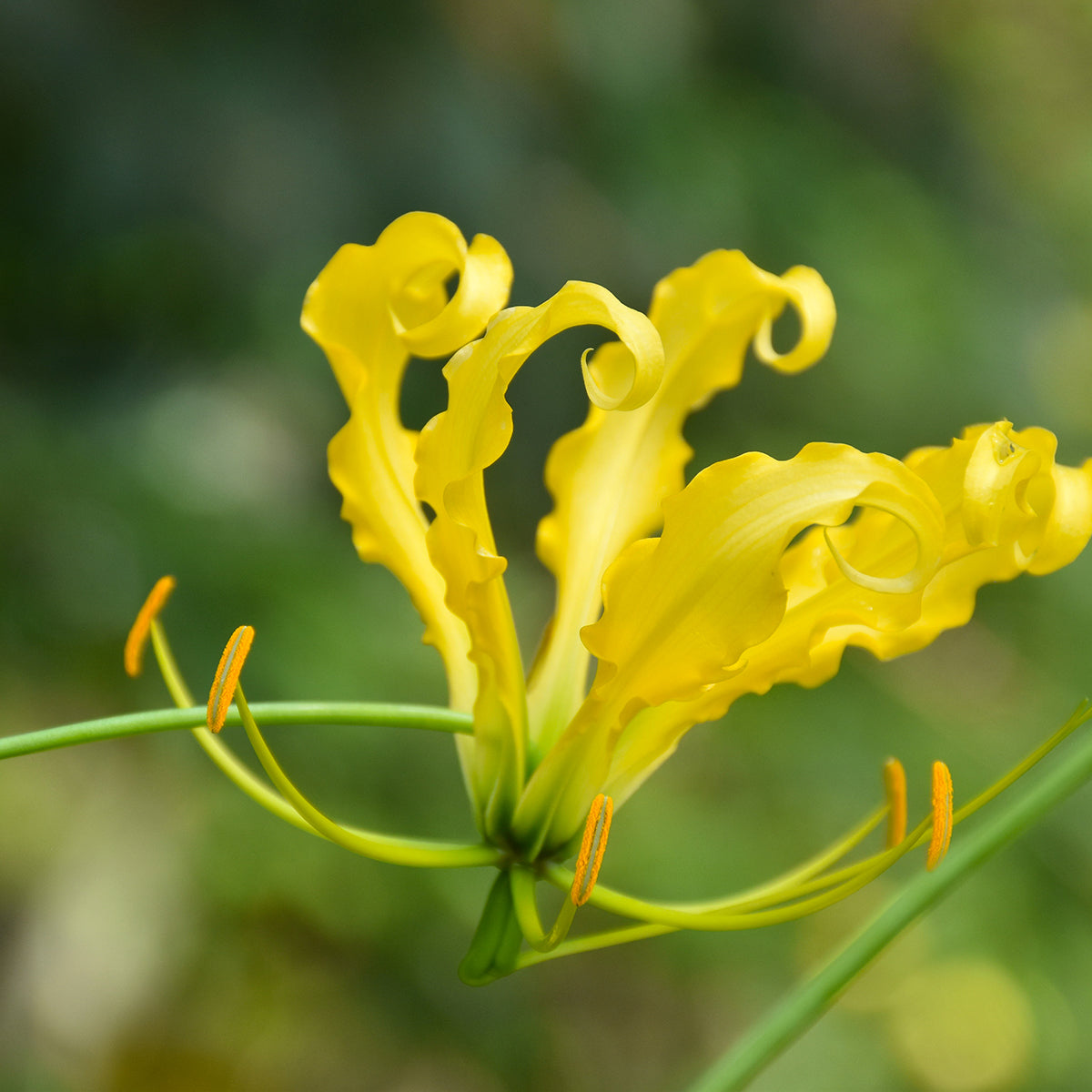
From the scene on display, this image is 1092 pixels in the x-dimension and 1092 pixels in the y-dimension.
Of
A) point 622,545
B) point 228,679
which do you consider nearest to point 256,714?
point 228,679

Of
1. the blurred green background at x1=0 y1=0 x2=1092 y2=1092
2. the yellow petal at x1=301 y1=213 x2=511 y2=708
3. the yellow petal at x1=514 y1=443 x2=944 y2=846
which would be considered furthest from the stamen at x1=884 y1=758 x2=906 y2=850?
the blurred green background at x1=0 y1=0 x2=1092 y2=1092

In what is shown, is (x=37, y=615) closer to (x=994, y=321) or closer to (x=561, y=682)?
(x=561, y=682)

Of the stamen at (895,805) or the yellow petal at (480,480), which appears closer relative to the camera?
the yellow petal at (480,480)

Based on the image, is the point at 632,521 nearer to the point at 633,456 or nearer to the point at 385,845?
the point at 633,456

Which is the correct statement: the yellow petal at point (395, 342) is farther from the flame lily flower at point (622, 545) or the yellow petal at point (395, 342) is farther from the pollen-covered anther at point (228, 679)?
the pollen-covered anther at point (228, 679)

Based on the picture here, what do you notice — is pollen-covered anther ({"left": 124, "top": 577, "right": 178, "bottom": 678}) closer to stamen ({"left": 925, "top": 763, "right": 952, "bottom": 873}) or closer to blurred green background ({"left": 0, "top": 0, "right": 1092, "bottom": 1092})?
stamen ({"left": 925, "top": 763, "right": 952, "bottom": 873})

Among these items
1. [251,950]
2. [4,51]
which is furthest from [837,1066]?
[4,51]

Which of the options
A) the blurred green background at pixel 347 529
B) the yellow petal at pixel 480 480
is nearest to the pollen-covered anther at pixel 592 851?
the yellow petal at pixel 480 480
